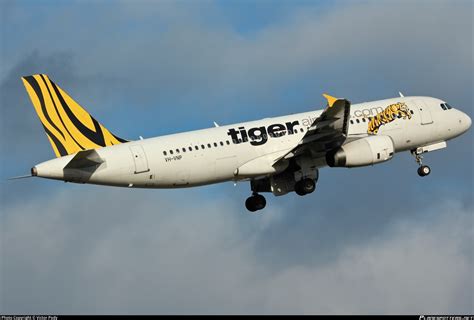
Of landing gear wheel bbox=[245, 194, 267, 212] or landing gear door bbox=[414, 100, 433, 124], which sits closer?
landing gear door bbox=[414, 100, 433, 124]

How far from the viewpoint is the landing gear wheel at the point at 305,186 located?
62.2m

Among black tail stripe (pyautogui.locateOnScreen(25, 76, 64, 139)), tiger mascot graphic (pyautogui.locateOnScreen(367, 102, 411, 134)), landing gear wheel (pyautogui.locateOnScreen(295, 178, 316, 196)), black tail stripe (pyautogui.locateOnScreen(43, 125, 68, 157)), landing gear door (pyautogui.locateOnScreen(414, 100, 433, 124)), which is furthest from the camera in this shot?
landing gear door (pyautogui.locateOnScreen(414, 100, 433, 124))

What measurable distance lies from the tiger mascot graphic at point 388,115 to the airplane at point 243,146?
61 mm

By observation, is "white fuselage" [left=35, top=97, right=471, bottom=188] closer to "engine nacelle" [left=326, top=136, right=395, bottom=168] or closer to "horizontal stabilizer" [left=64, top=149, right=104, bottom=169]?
"horizontal stabilizer" [left=64, top=149, right=104, bottom=169]

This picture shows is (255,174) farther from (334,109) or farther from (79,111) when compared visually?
(79,111)

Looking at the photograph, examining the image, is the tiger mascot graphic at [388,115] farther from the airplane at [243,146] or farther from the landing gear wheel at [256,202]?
the landing gear wheel at [256,202]

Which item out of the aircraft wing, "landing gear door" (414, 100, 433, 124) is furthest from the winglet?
"landing gear door" (414, 100, 433, 124)

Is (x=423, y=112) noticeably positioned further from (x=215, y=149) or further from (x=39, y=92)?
(x=39, y=92)

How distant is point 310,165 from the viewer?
62.8 m

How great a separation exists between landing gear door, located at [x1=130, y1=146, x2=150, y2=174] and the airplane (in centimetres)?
5

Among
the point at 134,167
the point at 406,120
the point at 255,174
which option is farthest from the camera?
the point at 406,120

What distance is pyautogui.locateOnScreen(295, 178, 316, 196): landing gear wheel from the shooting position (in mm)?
62188

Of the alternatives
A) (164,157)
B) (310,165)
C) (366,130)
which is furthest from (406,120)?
(164,157)

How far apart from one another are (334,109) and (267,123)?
4756 millimetres
